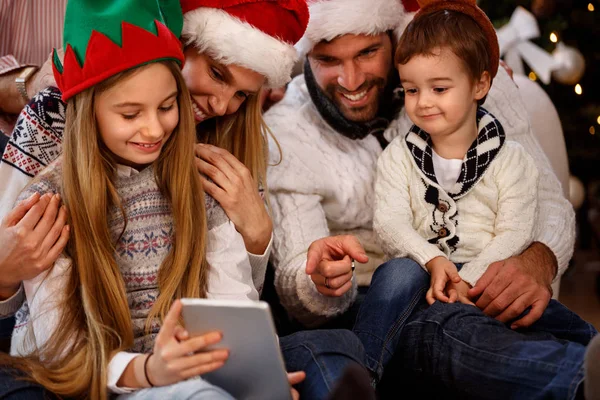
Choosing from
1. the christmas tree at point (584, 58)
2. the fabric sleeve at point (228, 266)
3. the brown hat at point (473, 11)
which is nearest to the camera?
the fabric sleeve at point (228, 266)

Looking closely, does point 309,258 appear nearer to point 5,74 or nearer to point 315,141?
point 315,141

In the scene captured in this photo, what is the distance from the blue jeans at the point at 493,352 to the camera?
1.38 meters

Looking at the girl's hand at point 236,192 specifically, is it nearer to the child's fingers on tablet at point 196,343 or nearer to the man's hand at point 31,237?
the man's hand at point 31,237

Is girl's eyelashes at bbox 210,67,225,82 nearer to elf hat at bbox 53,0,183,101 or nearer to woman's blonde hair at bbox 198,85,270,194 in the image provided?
woman's blonde hair at bbox 198,85,270,194

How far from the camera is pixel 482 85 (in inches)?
72.4

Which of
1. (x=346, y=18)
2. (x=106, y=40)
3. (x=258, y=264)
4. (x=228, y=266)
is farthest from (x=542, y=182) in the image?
(x=106, y=40)

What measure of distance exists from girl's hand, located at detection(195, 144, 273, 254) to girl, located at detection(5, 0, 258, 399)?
9 cm

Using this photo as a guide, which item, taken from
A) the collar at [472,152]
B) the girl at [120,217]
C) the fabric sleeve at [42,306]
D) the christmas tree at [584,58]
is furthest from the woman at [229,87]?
the christmas tree at [584,58]

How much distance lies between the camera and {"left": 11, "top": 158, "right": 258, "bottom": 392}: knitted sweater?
4.78 ft

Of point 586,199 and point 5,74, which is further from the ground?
point 5,74

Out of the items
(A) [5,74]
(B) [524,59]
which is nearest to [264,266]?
(A) [5,74]

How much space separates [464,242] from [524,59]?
158cm

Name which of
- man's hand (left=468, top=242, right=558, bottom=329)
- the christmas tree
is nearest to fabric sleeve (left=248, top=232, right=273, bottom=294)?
man's hand (left=468, top=242, right=558, bottom=329)

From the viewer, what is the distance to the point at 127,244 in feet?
5.12
